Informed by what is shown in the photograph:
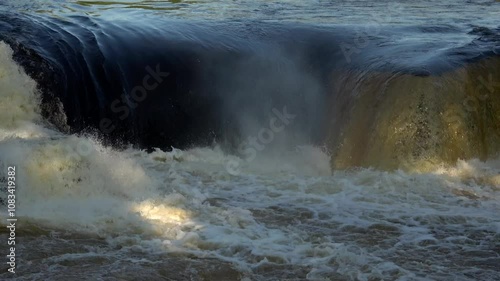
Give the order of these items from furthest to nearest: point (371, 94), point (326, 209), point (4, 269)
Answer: point (371, 94) → point (326, 209) → point (4, 269)

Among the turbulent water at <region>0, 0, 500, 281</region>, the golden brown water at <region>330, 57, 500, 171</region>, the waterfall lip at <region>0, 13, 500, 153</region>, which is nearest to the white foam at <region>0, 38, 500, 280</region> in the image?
the turbulent water at <region>0, 0, 500, 281</region>

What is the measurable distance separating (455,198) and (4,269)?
4.08 metres

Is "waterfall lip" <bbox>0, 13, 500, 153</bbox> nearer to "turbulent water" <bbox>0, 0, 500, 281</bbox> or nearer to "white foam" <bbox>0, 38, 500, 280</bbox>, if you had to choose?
"turbulent water" <bbox>0, 0, 500, 281</bbox>

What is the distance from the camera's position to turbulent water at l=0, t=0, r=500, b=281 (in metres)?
5.99

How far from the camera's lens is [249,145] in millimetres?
9422

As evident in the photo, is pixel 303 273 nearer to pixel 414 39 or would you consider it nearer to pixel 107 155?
pixel 107 155

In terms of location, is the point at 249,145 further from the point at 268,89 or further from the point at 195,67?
the point at 195,67

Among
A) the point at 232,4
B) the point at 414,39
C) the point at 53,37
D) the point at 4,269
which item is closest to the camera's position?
the point at 4,269

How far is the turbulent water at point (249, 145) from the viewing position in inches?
236

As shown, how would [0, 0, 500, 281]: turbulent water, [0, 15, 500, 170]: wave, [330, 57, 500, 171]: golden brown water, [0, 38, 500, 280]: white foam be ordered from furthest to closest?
[0, 15, 500, 170]: wave
[330, 57, 500, 171]: golden brown water
[0, 38, 500, 280]: white foam
[0, 0, 500, 281]: turbulent water

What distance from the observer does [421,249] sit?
618 cm

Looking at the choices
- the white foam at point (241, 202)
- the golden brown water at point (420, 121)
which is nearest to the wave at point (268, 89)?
the golden brown water at point (420, 121)

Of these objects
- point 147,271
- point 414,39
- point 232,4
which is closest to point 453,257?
point 147,271

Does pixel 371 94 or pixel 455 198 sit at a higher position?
pixel 371 94
